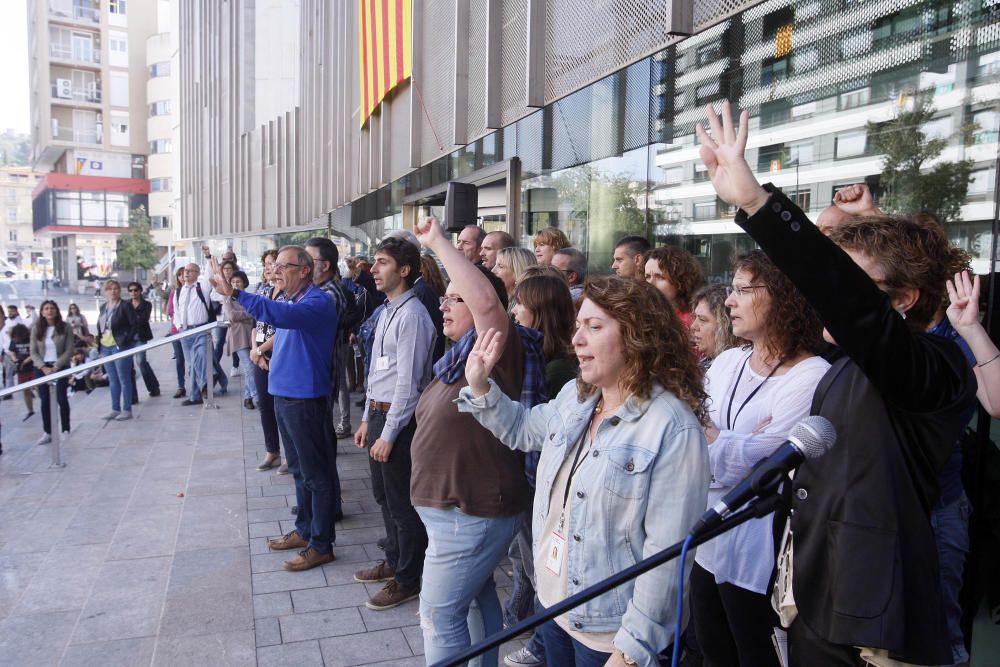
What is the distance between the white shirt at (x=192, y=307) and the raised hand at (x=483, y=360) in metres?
9.46

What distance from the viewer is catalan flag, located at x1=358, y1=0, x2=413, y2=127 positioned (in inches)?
422

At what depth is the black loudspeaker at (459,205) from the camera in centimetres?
649

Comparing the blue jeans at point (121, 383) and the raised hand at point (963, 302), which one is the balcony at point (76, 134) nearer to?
the blue jeans at point (121, 383)

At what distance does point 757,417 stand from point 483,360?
91 cm

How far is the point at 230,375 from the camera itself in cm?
1390

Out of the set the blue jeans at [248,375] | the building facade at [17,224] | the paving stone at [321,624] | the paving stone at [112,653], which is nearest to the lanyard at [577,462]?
the paving stone at [321,624]

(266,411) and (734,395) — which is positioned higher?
(734,395)

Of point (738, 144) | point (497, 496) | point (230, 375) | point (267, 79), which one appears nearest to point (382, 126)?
point (230, 375)

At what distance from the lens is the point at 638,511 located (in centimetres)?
204

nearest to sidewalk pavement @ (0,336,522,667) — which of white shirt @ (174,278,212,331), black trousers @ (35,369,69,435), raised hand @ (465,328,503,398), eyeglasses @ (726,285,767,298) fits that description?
black trousers @ (35,369,69,435)

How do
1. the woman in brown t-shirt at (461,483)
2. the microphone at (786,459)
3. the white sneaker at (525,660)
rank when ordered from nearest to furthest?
the microphone at (786,459), the woman in brown t-shirt at (461,483), the white sneaker at (525,660)

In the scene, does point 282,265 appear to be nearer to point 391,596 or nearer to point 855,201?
point 391,596

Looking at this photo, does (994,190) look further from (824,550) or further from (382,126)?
(382,126)

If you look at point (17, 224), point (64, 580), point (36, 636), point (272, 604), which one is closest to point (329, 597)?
point (272, 604)
